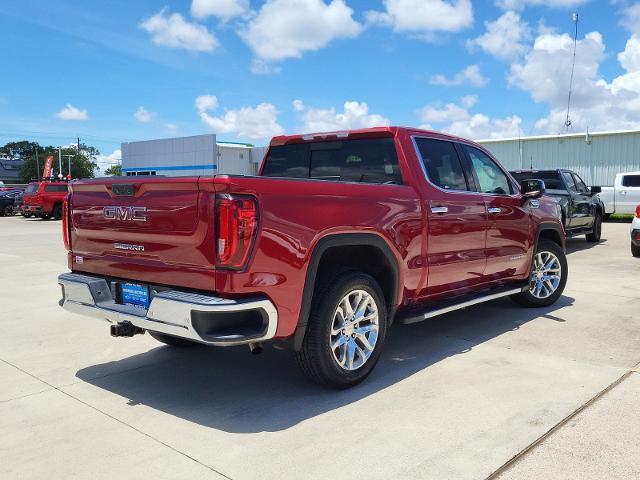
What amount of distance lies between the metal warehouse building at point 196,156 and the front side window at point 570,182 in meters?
30.4

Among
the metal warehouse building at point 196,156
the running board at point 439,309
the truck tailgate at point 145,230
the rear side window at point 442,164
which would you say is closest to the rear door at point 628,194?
the running board at point 439,309

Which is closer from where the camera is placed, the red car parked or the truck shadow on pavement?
the truck shadow on pavement

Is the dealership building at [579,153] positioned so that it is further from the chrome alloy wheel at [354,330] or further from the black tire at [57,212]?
the chrome alloy wheel at [354,330]

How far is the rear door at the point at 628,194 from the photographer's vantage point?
18.2 m

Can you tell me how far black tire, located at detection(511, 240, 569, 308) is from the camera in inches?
258

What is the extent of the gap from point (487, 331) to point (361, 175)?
208 cm

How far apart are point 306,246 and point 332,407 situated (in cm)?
109

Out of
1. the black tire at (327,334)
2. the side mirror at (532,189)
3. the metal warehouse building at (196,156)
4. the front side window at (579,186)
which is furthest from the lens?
the metal warehouse building at (196,156)

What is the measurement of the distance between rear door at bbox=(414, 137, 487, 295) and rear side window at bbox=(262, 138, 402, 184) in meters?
0.31

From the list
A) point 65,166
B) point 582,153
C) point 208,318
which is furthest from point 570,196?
point 65,166

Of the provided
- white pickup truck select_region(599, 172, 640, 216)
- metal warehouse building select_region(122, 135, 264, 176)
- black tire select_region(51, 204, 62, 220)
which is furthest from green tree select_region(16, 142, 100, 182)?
white pickup truck select_region(599, 172, 640, 216)

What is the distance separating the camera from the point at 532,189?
6.18m

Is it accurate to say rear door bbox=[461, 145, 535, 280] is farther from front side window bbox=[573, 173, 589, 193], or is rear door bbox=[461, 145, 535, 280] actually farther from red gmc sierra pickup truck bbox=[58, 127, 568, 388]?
front side window bbox=[573, 173, 589, 193]

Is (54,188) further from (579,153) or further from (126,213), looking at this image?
(126,213)
